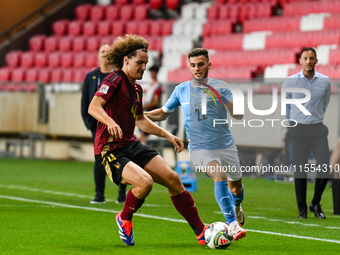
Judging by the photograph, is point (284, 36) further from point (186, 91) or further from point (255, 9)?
point (186, 91)

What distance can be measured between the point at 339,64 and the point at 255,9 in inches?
200

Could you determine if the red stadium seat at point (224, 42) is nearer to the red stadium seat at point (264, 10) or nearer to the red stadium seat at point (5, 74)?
the red stadium seat at point (264, 10)

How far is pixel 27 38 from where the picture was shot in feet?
74.0

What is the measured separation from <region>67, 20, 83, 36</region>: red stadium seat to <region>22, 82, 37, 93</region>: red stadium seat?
5.63m

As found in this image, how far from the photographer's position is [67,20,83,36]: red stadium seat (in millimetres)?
21766

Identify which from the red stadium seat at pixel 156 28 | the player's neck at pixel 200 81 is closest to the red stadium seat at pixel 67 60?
the red stadium seat at pixel 156 28

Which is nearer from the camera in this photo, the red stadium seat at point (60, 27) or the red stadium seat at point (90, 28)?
the red stadium seat at point (90, 28)

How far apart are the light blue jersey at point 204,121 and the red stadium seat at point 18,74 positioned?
1531 centimetres

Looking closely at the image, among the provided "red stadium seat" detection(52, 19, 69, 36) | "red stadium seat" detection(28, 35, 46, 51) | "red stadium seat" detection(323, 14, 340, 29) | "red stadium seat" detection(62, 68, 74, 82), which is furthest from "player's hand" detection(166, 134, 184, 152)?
"red stadium seat" detection(52, 19, 69, 36)

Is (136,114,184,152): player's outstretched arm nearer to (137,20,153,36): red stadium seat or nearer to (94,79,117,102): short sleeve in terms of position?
(94,79,117,102): short sleeve

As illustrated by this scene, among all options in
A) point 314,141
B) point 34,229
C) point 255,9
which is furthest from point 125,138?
point 255,9

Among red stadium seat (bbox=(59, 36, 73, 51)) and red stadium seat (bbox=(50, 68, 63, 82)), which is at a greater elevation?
red stadium seat (bbox=(59, 36, 73, 51))

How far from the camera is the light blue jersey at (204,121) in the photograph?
579 cm

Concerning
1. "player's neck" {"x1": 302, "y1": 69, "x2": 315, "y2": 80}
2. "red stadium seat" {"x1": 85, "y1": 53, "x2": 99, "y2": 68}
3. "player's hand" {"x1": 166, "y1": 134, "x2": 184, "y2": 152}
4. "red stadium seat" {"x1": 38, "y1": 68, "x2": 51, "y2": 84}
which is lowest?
"player's hand" {"x1": 166, "y1": 134, "x2": 184, "y2": 152}
